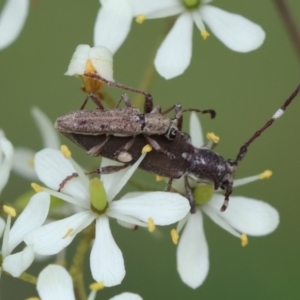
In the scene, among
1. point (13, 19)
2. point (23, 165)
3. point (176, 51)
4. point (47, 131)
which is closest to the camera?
point (176, 51)

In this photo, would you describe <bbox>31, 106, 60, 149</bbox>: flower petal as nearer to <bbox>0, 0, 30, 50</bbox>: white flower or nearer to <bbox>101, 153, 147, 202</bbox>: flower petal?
<bbox>0, 0, 30, 50</bbox>: white flower

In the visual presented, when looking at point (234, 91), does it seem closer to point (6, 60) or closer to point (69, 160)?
point (6, 60)

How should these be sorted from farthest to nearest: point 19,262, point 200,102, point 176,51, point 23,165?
point 200,102 < point 23,165 < point 176,51 < point 19,262

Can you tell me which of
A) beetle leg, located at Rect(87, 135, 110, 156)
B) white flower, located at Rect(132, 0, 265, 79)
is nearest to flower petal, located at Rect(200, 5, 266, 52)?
white flower, located at Rect(132, 0, 265, 79)

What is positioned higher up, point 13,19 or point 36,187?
point 13,19

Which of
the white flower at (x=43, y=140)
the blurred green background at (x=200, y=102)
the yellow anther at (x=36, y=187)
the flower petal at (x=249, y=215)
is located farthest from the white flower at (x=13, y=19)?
the blurred green background at (x=200, y=102)

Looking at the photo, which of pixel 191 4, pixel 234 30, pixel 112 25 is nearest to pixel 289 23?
pixel 234 30

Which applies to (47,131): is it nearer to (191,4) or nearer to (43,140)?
(43,140)
